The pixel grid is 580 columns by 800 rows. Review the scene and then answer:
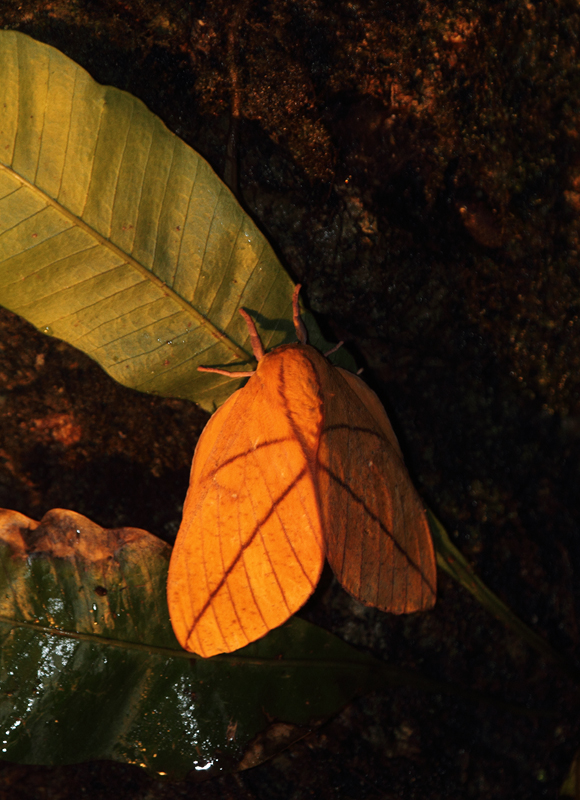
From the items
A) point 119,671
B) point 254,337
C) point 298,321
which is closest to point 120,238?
point 254,337

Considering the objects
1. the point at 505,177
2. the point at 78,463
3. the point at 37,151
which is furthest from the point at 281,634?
the point at 505,177

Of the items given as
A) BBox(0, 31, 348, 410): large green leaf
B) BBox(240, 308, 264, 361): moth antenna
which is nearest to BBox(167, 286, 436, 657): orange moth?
BBox(240, 308, 264, 361): moth antenna

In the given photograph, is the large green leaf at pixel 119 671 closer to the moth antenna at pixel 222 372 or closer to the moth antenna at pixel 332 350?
the moth antenna at pixel 222 372

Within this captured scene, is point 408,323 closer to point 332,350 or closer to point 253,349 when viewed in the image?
point 332,350

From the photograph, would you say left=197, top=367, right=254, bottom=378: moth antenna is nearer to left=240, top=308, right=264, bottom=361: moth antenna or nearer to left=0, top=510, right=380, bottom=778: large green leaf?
left=240, top=308, right=264, bottom=361: moth antenna

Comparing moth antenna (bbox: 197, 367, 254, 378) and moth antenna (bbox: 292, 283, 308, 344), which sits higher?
moth antenna (bbox: 292, 283, 308, 344)

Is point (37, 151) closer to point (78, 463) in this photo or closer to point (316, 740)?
point (78, 463)
